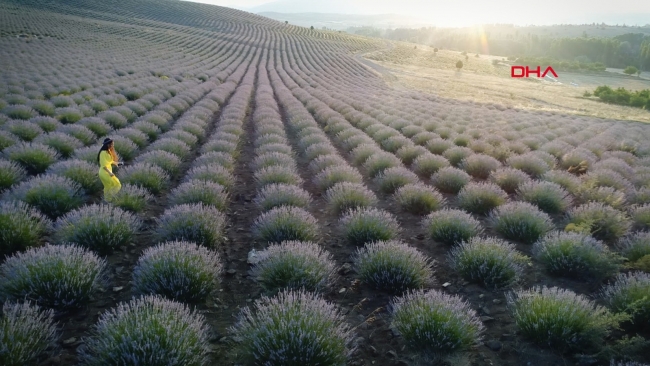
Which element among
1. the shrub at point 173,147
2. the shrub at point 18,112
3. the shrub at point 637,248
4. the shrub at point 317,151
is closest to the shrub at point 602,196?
the shrub at point 637,248

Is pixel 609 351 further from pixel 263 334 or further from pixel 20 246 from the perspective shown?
pixel 20 246

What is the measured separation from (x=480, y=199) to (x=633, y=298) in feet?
10.3

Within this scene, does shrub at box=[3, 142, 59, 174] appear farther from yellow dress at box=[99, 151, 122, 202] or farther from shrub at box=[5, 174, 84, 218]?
yellow dress at box=[99, 151, 122, 202]

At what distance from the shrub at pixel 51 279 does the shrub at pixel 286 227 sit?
2.09 metres

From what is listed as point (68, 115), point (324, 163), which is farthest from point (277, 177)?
point (68, 115)

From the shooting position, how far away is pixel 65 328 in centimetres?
349

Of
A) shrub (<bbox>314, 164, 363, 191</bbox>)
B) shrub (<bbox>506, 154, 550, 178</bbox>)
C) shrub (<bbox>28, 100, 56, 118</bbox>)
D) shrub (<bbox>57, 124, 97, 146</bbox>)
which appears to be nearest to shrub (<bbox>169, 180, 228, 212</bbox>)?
shrub (<bbox>314, 164, 363, 191</bbox>)

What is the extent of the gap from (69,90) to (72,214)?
14270 millimetres

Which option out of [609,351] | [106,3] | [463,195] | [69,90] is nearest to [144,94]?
[69,90]

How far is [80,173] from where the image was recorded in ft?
22.0

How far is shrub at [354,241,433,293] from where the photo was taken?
429 centimetres

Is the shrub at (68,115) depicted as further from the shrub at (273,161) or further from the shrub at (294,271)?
the shrub at (294,271)

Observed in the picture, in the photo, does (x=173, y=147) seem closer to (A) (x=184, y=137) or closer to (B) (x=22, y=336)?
(A) (x=184, y=137)

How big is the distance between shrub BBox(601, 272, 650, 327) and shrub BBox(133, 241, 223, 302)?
4063 mm
